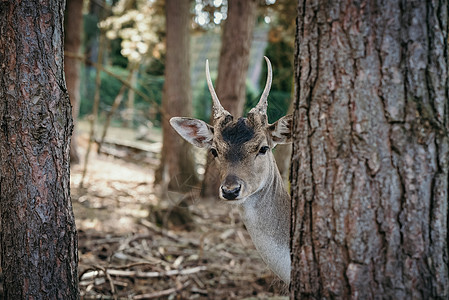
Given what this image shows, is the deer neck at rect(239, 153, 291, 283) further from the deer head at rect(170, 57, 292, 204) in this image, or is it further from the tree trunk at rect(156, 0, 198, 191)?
the tree trunk at rect(156, 0, 198, 191)

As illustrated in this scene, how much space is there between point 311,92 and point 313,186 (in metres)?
0.43

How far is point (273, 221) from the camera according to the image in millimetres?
3441

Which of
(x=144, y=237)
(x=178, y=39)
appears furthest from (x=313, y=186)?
(x=178, y=39)

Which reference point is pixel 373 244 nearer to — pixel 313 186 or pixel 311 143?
pixel 313 186

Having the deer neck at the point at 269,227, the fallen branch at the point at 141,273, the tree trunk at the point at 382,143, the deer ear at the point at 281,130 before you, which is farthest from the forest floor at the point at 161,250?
the tree trunk at the point at 382,143

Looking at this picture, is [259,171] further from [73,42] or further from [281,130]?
[73,42]

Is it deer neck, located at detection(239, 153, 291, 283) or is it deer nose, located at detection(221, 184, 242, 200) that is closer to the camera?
deer nose, located at detection(221, 184, 242, 200)

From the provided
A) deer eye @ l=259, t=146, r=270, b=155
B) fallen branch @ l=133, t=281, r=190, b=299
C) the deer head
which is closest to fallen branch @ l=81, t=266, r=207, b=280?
fallen branch @ l=133, t=281, r=190, b=299

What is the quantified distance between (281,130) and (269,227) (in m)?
0.78

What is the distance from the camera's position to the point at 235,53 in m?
7.87

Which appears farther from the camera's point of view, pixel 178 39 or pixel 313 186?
pixel 178 39

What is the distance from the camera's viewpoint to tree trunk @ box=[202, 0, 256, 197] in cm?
763

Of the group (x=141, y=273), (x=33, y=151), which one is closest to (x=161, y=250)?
(x=141, y=273)

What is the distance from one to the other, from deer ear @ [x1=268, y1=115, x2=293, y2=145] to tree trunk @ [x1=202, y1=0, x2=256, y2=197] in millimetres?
4004
